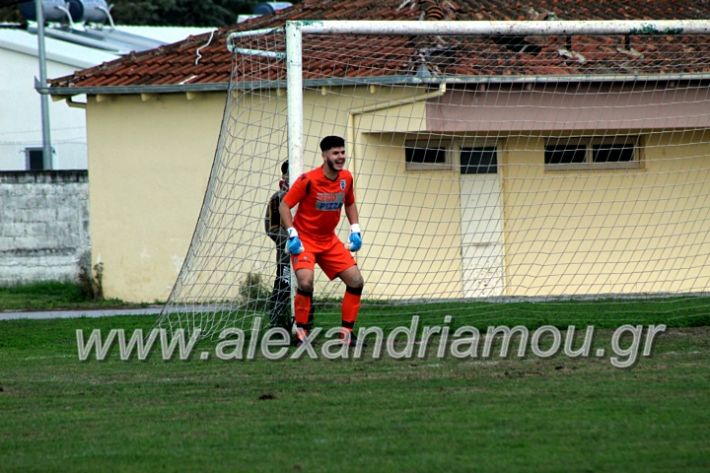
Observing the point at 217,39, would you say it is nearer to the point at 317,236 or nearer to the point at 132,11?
the point at 317,236

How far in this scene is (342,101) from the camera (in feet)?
53.5

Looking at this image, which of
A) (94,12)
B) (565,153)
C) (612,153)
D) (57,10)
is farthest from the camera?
(94,12)

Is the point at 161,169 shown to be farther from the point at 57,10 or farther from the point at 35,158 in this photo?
the point at 57,10

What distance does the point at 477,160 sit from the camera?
17.5 m

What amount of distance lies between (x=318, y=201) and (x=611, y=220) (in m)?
7.93

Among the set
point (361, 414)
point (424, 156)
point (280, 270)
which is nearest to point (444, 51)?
point (424, 156)

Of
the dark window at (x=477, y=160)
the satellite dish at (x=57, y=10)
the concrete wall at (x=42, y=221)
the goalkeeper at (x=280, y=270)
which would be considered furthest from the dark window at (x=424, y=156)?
the satellite dish at (x=57, y=10)

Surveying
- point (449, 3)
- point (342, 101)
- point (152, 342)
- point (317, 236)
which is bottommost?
point (152, 342)

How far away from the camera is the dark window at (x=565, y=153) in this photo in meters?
17.4

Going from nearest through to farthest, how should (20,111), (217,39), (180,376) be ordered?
(180,376) → (217,39) → (20,111)

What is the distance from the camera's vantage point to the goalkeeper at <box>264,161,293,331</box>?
11766mm

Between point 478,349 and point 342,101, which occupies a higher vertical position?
point 342,101

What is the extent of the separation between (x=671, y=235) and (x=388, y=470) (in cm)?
1182

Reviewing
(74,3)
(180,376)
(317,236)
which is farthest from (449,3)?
(74,3)
